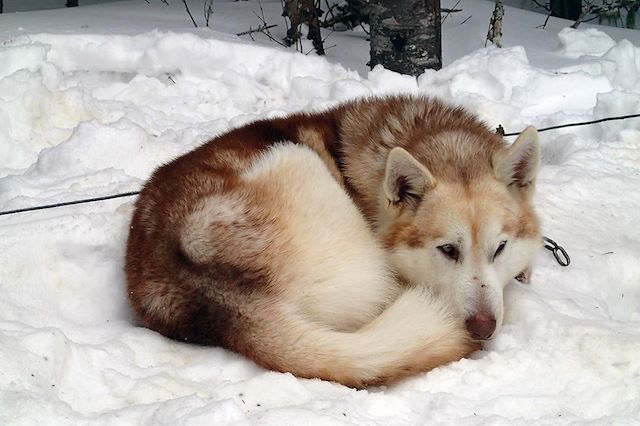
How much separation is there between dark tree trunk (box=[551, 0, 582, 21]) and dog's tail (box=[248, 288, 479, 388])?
30.4 feet

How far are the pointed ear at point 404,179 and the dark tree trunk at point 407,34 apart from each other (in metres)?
2.96

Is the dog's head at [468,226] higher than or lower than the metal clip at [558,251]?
higher

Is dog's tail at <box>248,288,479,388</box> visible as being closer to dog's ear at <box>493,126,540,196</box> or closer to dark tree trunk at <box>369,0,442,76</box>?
dog's ear at <box>493,126,540,196</box>

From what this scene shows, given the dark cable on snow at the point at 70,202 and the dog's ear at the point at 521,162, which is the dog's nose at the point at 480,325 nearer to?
the dog's ear at the point at 521,162

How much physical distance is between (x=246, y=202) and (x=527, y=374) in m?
1.28

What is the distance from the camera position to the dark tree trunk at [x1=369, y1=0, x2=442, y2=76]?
570 centimetres

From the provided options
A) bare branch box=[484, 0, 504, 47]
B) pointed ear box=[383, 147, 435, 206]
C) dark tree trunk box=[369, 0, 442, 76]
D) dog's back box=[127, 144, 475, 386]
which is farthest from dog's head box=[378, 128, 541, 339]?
bare branch box=[484, 0, 504, 47]

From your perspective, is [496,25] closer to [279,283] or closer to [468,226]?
[468,226]

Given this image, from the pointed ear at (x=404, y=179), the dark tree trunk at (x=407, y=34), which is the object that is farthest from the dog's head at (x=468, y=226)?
the dark tree trunk at (x=407, y=34)

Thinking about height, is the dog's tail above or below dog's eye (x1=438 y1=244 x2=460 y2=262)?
below

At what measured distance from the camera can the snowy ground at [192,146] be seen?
2.33 m

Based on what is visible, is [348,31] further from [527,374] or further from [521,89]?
[527,374]

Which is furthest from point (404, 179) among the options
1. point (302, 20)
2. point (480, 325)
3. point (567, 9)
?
point (567, 9)

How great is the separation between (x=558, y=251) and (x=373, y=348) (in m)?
1.46
